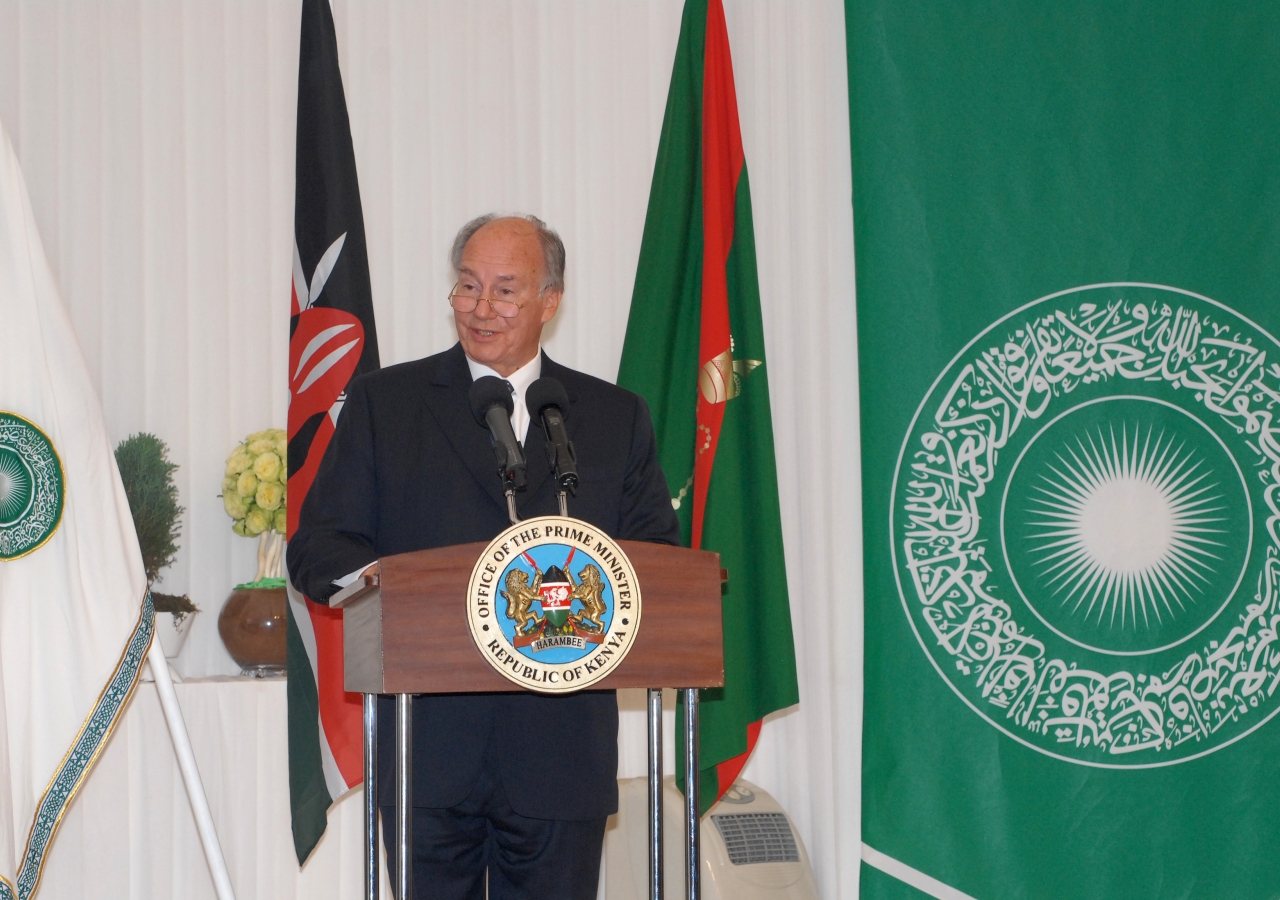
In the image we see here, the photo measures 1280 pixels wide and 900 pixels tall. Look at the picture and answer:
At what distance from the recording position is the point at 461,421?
6.89 ft

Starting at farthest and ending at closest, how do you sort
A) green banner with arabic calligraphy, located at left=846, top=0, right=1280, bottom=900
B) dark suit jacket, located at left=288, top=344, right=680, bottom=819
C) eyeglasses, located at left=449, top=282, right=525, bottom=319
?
green banner with arabic calligraphy, located at left=846, top=0, right=1280, bottom=900 → eyeglasses, located at left=449, top=282, right=525, bottom=319 → dark suit jacket, located at left=288, top=344, right=680, bottom=819

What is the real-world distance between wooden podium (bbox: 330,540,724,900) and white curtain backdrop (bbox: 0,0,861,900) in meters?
1.54

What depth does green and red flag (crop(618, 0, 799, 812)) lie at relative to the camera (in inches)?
127

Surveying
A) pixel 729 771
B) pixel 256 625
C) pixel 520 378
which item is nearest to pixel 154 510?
pixel 256 625

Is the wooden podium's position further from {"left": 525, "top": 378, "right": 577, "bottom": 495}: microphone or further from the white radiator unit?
the white radiator unit

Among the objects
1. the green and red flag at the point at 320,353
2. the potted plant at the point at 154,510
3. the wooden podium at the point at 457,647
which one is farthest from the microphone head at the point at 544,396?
the potted plant at the point at 154,510

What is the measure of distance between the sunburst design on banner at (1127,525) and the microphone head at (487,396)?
78.3 inches

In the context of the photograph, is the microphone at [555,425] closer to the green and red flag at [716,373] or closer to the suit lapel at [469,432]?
the suit lapel at [469,432]

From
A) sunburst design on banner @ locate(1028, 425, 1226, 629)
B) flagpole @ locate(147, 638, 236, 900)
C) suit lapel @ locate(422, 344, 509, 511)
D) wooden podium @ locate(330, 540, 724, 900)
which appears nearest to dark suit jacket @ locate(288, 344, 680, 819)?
suit lapel @ locate(422, 344, 509, 511)

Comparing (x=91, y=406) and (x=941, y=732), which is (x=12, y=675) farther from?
(x=941, y=732)

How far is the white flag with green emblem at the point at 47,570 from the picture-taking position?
2.58 metres

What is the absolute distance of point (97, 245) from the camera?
3.35 meters

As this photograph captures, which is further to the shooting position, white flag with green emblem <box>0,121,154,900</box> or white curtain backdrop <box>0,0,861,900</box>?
white curtain backdrop <box>0,0,861,900</box>

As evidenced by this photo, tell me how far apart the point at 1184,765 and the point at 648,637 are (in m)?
2.13
